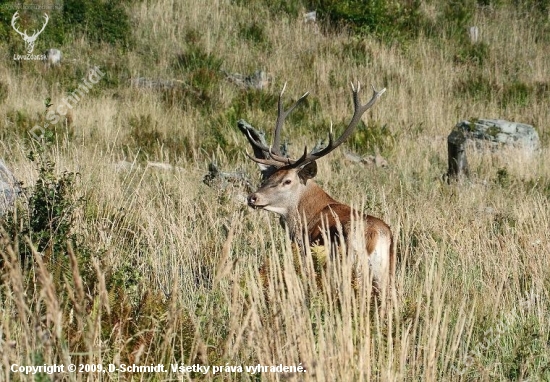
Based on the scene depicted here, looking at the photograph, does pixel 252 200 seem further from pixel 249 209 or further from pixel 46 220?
pixel 46 220

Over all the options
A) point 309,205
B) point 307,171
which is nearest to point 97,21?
point 307,171

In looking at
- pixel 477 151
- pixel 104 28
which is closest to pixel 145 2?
pixel 104 28

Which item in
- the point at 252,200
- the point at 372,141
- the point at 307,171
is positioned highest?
the point at 307,171

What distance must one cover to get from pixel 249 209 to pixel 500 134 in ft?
17.2

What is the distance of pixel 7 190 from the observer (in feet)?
16.0

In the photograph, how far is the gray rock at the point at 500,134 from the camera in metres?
9.40

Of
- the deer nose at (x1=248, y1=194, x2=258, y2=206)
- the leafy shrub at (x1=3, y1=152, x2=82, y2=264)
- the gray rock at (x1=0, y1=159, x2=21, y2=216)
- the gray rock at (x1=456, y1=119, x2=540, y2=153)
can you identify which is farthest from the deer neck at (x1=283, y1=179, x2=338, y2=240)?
the gray rock at (x1=456, y1=119, x2=540, y2=153)

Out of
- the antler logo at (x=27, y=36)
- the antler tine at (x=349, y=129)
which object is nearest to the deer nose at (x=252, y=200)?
the antler tine at (x=349, y=129)

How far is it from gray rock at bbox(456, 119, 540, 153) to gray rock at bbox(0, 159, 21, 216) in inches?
235

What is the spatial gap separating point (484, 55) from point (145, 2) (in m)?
6.15

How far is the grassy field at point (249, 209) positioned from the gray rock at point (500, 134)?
1.57 ft

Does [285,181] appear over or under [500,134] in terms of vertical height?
over

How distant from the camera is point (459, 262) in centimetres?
463

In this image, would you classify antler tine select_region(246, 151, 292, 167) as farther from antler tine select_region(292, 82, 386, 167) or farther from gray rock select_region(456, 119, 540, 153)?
gray rock select_region(456, 119, 540, 153)
